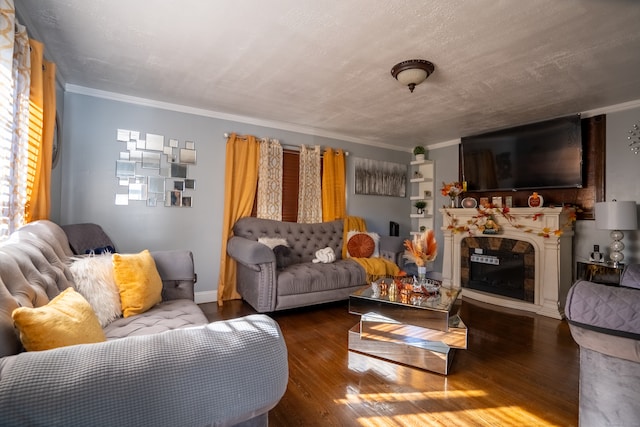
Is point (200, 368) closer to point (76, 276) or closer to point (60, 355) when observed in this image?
point (60, 355)

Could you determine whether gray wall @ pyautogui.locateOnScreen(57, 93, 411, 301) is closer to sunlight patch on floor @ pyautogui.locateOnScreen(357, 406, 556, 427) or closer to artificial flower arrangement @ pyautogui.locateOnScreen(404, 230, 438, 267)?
artificial flower arrangement @ pyautogui.locateOnScreen(404, 230, 438, 267)

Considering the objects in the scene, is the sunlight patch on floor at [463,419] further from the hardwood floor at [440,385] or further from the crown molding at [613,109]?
the crown molding at [613,109]

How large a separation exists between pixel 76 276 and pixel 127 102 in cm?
233

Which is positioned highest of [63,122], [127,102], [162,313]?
[127,102]

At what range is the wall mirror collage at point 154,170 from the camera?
3.18 m

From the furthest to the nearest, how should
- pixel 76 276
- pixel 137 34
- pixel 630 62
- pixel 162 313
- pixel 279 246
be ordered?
pixel 279 246 → pixel 630 62 → pixel 137 34 → pixel 162 313 → pixel 76 276

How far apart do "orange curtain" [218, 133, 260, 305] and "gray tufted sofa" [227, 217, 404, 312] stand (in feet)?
0.47

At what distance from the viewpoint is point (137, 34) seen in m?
2.09

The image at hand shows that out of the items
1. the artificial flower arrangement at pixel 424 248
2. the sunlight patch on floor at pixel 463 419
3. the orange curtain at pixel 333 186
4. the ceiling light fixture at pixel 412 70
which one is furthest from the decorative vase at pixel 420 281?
the orange curtain at pixel 333 186

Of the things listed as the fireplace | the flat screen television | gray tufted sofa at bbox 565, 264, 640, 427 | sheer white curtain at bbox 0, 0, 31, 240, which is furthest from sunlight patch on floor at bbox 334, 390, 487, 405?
the flat screen television

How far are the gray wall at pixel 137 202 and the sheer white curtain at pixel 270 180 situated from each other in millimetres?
209

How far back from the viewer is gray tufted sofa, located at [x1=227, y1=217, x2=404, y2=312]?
298 cm

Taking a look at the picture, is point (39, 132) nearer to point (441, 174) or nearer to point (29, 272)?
point (29, 272)

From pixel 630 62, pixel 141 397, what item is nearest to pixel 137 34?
pixel 141 397
